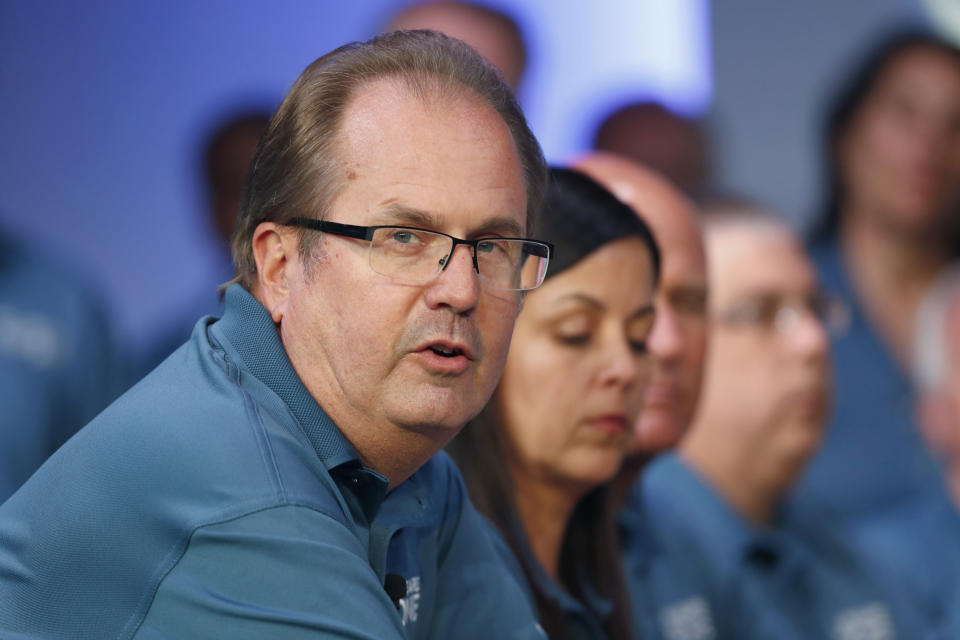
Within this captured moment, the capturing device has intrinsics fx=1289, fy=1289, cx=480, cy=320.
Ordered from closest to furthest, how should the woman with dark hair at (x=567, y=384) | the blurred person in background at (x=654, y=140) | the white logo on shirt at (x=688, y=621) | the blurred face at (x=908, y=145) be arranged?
the woman with dark hair at (x=567, y=384), the white logo on shirt at (x=688, y=621), the blurred person in background at (x=654, y=140), the blurred face at (x=908, y=145)

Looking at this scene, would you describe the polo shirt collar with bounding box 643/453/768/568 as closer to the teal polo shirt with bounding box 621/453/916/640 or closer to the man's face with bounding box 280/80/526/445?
the teal polo shirt with bounding box 621/453/916/640

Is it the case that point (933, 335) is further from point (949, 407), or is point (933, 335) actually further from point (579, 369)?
point (579, 369)

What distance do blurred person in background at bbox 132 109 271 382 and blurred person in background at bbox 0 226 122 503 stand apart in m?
0.25

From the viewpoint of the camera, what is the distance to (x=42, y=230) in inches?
108

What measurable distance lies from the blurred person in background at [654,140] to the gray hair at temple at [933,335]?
778 mm

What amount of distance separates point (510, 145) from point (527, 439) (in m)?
0.58

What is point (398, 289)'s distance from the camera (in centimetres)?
123

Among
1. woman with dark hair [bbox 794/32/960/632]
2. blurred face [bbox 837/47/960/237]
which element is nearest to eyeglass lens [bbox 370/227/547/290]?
woman with dark hair [bbox 794/32/960/632]

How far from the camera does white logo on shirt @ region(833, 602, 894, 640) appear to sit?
2.64 m

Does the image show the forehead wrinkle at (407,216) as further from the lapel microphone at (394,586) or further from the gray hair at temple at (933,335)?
the gray hair at temple at (933,335)

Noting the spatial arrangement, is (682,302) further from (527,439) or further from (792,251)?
(792,251)

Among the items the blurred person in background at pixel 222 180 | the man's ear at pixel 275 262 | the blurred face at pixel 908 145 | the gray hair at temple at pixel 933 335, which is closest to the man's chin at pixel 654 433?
the man's ear at pixel 275 262

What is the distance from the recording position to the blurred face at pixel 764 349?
8.65 feet

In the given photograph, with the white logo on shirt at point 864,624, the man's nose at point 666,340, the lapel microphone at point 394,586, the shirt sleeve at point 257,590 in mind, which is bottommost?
the white logo on shirt at point 864,624
